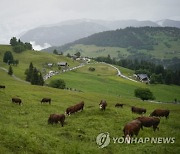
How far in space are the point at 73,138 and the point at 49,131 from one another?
3.48 meters

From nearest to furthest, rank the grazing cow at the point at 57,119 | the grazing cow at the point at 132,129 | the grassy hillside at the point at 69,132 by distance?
the grassy hillside at the point at 69,132 → the grazing cow at the point at 132,129 → the grazing cow at the point at 57,119

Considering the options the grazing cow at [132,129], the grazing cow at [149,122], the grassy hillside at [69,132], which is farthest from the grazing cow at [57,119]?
the grazing cow at [149,122]

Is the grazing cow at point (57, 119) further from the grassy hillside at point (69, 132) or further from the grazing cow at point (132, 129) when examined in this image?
the grazing cow at point (132, 129)

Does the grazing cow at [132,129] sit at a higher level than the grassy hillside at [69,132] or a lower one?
higher

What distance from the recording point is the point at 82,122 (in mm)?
34719

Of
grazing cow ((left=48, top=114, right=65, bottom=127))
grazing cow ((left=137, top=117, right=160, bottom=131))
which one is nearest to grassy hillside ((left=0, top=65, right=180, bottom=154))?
grazing cow ((left=137, top=117, right=160, bottom=131))

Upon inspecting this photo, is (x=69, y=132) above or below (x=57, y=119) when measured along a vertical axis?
below

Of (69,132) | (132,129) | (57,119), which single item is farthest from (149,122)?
(57,119)

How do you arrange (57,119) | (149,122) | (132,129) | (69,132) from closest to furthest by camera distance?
(132,129), (69,132), (149,122), (57,119)

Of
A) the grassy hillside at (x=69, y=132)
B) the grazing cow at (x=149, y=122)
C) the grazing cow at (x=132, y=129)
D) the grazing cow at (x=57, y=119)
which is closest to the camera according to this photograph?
the grassy hillside at (x=69, y=132)

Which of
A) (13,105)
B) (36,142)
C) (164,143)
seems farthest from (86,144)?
(13,105)

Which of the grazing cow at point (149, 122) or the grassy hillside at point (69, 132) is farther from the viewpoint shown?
the grazing cow at point (149, 122)

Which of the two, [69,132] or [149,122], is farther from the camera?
[149,122]

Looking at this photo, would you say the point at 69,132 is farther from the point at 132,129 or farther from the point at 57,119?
the point at 132,129
